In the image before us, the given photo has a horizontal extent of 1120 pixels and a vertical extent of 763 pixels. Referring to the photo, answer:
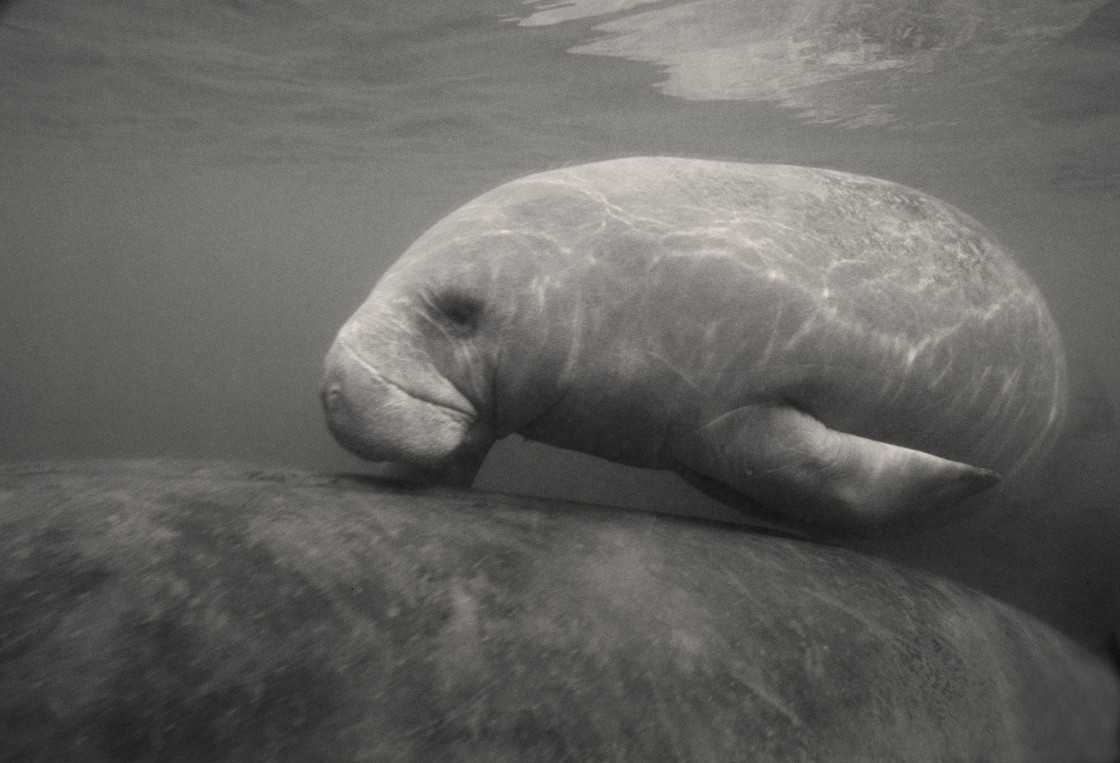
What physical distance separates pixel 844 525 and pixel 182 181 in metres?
35.5

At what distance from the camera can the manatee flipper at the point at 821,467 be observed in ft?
10.3

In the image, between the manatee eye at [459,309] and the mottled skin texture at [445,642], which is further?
the manatee eye at [459,309]

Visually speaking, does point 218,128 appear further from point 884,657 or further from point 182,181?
point 884,657

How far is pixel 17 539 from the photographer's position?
64.6 inches

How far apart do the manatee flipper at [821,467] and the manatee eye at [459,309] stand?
1185 millimetres

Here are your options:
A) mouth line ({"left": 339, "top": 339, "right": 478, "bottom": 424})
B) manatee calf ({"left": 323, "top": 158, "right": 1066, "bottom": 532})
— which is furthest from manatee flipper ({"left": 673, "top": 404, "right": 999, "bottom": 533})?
mouth line ({"left": 339, "top": 339, "right": 478, "bottom": 424})

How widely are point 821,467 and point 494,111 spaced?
15.5m

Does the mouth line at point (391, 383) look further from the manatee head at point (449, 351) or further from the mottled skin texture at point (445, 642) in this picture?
the mottled skin texture at point (445, 642)

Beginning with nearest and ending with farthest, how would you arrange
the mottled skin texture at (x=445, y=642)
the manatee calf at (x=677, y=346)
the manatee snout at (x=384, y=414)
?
the mottled skin texture at (x=445, y=642) < the manatee snout at (x=384, y=414) < the manatee calf at (x=677, y=346)

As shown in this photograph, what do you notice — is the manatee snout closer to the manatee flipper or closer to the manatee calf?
the manatee calf

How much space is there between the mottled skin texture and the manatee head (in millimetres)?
296

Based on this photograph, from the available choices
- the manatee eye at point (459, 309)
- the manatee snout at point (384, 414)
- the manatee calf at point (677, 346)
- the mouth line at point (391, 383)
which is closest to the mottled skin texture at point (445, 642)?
the manatee snout at point (384, 414)

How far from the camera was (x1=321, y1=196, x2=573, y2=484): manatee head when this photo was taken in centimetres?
284

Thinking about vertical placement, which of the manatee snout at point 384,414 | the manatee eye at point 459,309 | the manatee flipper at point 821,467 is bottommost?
the manatee flipper at point 821,467
